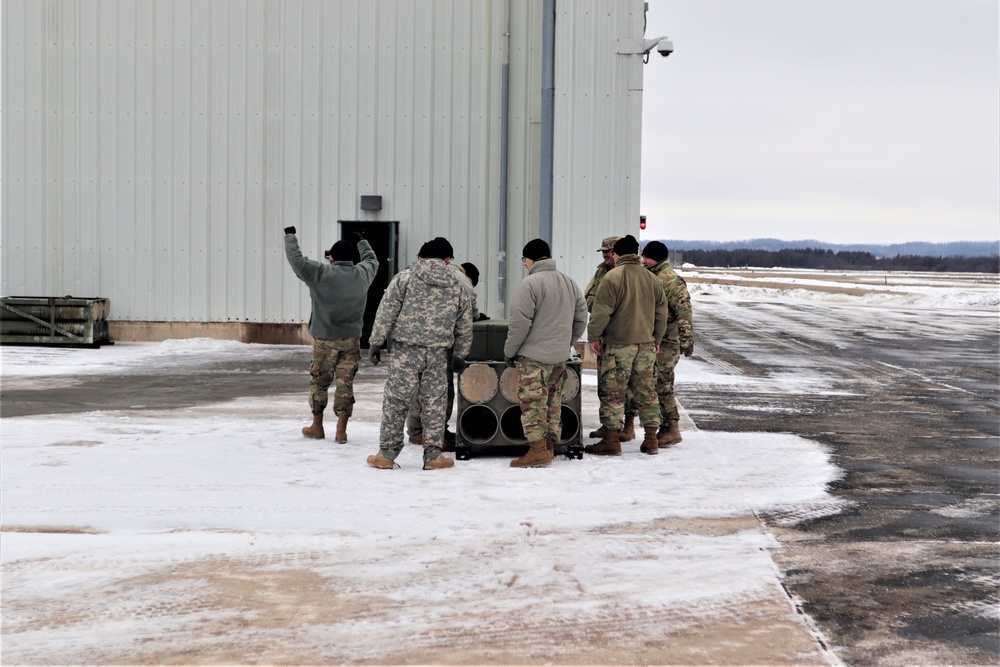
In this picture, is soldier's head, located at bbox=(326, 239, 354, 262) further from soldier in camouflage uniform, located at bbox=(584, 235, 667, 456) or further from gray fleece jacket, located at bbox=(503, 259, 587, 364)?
soldier in camouflage uniform, located at bbox=(584, 235, 667, 456)

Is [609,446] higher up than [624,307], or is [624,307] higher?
[624,307]

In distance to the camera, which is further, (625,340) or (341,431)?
(341,431)

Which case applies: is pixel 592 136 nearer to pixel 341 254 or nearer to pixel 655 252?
pixel 655 252

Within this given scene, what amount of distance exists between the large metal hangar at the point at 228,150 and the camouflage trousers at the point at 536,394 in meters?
10.2

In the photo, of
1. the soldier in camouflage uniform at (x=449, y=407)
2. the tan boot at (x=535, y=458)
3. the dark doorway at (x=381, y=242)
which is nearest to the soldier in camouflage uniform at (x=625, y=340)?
the tan boot at (x=535, y=458)

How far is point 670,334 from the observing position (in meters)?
10.0

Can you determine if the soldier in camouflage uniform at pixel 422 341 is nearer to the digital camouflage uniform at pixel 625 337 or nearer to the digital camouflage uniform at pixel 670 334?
the digital camouflage uniform at pixel 625 337

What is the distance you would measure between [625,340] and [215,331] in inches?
475

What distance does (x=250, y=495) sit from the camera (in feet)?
25.3

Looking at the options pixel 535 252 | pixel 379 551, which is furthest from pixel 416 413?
pixel 379 551

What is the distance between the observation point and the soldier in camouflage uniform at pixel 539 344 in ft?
29.1

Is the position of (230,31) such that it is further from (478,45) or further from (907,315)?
(907,315)

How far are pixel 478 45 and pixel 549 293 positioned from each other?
11.4m

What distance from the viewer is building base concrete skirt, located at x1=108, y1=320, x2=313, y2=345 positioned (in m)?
19.6
